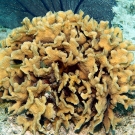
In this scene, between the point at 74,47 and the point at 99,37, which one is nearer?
the point at 74,47

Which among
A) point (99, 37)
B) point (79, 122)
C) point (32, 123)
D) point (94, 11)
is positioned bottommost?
point (79, 122)

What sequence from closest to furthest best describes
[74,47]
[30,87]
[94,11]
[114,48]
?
[30,87], [74,47], [114,48], [94,11]

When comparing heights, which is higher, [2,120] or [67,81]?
[67,81]

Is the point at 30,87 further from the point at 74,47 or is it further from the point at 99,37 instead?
the point at 99,37

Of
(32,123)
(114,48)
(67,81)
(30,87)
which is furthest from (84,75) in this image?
(32,123)

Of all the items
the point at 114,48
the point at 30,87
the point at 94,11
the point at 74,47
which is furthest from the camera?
the point at 94,11

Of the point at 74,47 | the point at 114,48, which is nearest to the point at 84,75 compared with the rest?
the point at 74,47
